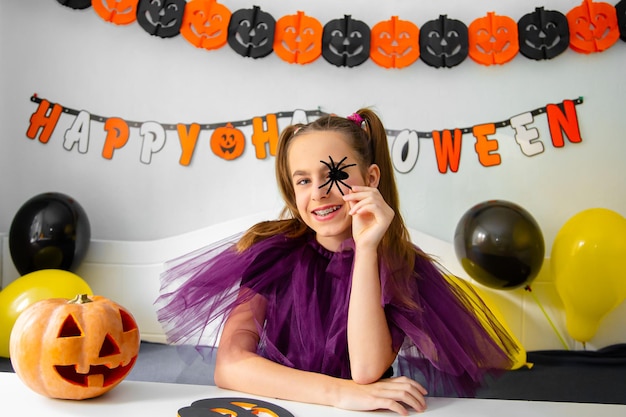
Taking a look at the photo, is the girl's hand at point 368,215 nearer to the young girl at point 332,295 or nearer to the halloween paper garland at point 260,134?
the young girl at point 332,295

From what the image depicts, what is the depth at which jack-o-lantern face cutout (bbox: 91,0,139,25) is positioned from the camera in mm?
3418

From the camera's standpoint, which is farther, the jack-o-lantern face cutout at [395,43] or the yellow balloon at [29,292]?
the jack-o-lantern face cutout at [395,43]

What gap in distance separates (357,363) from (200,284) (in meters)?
0.48

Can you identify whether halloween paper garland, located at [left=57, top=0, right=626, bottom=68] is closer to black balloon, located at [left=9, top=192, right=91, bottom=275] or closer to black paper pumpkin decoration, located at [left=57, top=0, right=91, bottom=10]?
black paper pumpkin decoration, located at [left=57, top=0, right=91, bottom=10]

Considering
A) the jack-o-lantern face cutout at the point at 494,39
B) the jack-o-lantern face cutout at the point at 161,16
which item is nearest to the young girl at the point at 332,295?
the jack-o-lantern face cutout at the point at 494,39

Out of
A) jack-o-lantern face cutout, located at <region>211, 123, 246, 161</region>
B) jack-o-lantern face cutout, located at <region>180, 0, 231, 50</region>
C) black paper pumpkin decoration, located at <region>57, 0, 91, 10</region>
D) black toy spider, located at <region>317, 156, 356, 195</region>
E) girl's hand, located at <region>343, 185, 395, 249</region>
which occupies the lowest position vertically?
girl's hand, located at <region>343, 185, 395, 249</region>

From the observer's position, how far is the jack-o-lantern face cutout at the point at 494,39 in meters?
3.25

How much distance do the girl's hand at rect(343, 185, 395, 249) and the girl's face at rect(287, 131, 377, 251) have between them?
0.11 meters

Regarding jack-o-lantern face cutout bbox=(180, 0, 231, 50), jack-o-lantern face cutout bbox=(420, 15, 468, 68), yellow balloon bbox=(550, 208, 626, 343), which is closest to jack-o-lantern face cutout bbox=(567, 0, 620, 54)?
jack-o-lantern face cutout bbox=(420, 15, 468, 68)

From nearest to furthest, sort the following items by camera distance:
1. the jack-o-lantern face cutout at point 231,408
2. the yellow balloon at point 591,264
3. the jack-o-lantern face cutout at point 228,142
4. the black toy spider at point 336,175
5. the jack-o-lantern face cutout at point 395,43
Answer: the jack-o-lantern face cutout at point 231,408 → the black toy spider at point 336,175 → the yellow balloon at point 591,264 → the jack-o-lantern face cutout at point 395,43 → the jack-o-lantern face cutout at point 228,142

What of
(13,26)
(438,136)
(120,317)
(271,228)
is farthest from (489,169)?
(13,26)

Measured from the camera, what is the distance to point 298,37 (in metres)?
3.36

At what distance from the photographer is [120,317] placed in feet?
3.90

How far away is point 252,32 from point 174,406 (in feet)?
8.80
